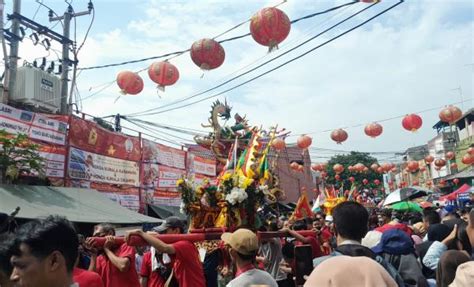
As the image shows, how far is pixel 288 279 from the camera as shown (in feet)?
21.0

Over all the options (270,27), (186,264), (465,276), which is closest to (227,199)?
(186,264)

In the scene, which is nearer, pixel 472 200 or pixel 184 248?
pixel 184 248

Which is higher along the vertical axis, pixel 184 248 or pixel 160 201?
pixel 160 201

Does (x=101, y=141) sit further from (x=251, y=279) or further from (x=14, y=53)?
(x=251, y=279)

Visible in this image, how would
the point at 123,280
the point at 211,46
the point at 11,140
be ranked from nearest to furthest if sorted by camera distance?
the point at 123,280 < the point at 211,46 < the point at 11,140

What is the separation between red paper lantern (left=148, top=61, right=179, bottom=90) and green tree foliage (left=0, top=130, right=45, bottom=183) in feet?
13.2

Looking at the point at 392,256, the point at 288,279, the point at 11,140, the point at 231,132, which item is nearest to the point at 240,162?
the point at 288,279

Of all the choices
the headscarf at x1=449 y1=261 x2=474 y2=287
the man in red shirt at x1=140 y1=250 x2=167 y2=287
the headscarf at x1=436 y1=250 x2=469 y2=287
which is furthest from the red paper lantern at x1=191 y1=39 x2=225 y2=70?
the headscarf at x1=449 y1=261 x2=474 y2=287

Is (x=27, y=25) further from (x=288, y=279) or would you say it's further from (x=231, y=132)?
(x=288, y=279)

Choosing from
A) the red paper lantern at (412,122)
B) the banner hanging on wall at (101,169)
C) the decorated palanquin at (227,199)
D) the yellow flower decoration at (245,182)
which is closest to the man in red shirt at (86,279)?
the decorated palanquin at (227,199)

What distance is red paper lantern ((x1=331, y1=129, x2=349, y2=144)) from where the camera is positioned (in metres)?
16.9

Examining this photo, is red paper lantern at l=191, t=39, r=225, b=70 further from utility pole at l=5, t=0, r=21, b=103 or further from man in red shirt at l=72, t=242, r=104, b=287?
utility pole at l=5, t=0, r=21, b=103

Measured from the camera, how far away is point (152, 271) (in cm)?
493

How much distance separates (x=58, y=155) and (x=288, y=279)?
26.3ft
